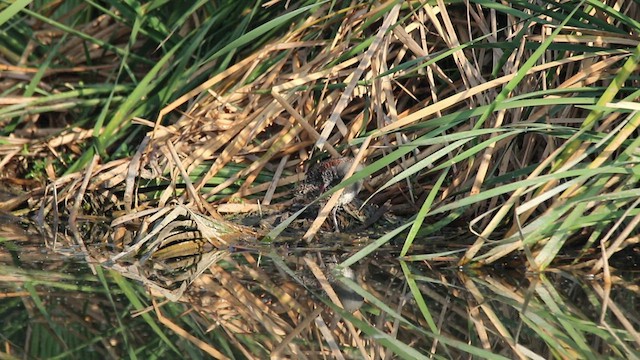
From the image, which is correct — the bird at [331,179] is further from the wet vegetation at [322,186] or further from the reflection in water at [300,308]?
the reflection in water at [300,308]

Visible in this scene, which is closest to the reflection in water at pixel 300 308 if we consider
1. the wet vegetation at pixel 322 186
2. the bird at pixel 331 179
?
the wet vegetation at pixel 322 186

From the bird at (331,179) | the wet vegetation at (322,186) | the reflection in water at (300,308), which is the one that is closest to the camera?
the reflection in water at (300,308)

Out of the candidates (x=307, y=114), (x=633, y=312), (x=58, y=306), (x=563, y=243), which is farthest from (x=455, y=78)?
(x=58, y=306)

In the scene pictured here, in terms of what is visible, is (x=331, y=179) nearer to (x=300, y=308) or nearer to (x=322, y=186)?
(x=322, y=186)

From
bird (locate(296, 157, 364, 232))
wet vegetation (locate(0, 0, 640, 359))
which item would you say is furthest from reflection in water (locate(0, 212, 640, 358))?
bird (locate(296, 157, 364, 232))

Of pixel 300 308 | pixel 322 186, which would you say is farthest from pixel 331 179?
pixel 300 308

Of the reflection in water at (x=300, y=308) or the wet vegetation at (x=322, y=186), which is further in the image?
the wet vegetation at (x=322, y=186)

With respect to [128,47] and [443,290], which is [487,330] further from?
[128,47]
